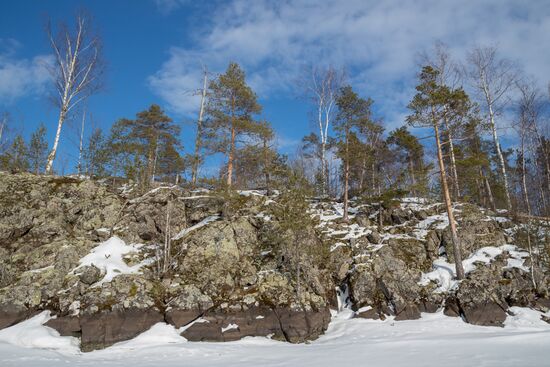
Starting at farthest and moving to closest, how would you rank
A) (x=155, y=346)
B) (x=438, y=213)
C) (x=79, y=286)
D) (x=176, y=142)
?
(x=176, y=142), (x=438, y=213), (x=79, y=286), (x=155, y=346)

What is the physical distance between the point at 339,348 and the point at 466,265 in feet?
32.9

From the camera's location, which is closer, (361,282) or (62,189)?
(361,282)

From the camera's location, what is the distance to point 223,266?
1493 cm

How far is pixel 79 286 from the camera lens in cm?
1313

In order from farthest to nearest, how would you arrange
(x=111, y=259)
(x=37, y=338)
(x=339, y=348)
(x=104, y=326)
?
(x=111, y=259) → (x=104, y=326) → (x=37, y=338) → (x=339, y=348)

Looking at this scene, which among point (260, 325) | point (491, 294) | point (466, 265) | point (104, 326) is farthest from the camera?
point (466, 265)

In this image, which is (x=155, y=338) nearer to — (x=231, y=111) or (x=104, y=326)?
(x=104, y=326)

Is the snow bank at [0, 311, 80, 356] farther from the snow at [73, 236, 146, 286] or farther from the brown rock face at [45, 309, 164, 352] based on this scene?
the snow at [73, 236, 146, 286]

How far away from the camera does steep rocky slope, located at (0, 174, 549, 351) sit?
12.4 meters

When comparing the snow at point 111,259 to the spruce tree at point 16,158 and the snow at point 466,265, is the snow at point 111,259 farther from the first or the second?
the snow at point 466,265

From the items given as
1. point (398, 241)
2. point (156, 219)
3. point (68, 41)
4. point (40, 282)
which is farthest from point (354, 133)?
point (68, 41)

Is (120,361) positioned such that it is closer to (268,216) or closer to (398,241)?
(268,216)

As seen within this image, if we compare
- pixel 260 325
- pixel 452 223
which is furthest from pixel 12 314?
pixel 452 223

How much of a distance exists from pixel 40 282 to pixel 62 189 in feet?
25.5
